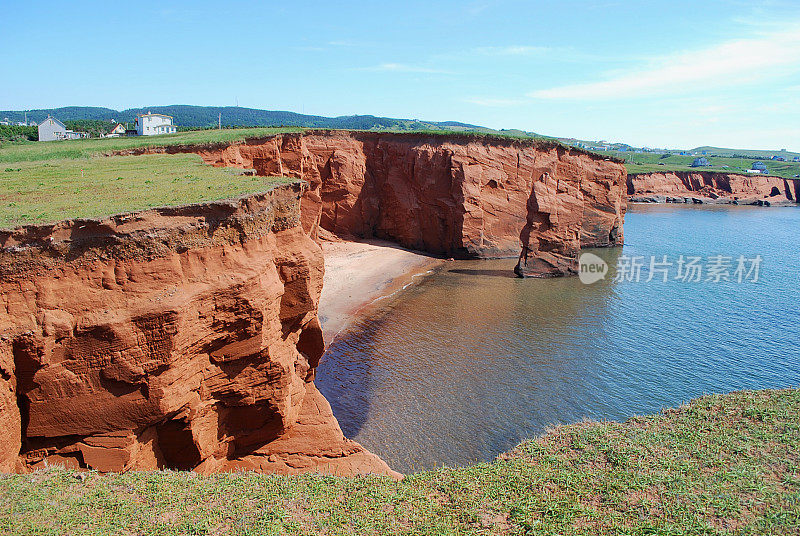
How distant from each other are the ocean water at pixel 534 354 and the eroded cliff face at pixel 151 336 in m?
6.89

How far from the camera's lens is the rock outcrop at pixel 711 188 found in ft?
305

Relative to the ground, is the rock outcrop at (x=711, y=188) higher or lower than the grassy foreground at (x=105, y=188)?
higher

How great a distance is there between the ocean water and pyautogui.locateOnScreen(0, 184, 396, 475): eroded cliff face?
689cm

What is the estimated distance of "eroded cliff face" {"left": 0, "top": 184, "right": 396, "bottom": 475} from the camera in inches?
303

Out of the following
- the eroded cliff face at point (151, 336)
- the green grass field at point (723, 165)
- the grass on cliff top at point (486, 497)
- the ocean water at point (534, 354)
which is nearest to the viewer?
the grass on cliff top at point (486, 497)

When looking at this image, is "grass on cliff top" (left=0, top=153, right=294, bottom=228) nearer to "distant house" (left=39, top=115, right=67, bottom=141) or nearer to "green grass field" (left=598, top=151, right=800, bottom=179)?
"distant house" (left=39, top=115, right=67, bottom=141)

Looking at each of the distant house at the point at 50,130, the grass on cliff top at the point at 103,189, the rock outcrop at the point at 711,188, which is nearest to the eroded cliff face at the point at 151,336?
the grass on cliff top at the point at 103,189

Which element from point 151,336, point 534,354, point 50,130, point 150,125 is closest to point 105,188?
point 151,336

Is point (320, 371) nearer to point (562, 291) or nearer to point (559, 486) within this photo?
point (559, 486)

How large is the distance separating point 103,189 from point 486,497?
10.3 metres

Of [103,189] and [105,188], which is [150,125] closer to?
[105,188]

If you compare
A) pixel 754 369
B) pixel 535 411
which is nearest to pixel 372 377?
pixel 535 411

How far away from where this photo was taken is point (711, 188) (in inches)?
3814

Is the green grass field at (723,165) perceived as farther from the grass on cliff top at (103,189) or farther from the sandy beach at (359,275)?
the grass on cliff top at (103,189)
